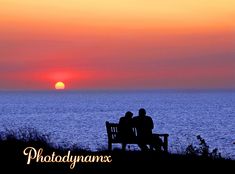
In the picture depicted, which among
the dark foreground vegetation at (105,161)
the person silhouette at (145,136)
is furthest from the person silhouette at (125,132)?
the dark foreground vegetation at (105,161)

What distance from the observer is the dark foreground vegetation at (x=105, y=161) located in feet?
43.8

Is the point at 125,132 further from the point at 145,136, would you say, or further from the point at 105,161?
the point at 105,161

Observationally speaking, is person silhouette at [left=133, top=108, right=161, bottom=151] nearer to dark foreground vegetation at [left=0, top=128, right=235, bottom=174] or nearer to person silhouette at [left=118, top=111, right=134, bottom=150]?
person silhouette at [left=118, top=111, right=134, bottom=150]

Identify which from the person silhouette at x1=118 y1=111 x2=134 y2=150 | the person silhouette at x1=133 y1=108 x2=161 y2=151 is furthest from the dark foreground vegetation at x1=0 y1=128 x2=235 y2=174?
the person silhouette at x1=133 y1=108 x2=161 y2=151

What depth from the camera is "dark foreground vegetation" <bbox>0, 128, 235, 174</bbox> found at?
1334cm

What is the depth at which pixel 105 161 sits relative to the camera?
1409 centimetres

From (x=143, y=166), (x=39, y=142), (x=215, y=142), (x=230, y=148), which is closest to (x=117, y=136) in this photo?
(x=39, y=142)

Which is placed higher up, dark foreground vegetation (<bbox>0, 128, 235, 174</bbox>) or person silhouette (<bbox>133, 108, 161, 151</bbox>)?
person silhouette (<bbox>133, 108, 161, 151</bbox>)

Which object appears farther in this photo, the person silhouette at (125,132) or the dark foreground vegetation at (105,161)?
the person silhouette at (125,132)

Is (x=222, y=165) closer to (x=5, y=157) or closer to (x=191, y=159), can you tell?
(x=191, y=159)

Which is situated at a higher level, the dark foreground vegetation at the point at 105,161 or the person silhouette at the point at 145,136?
the person silhouette at the point at 145,136

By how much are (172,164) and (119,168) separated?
54.4 inches

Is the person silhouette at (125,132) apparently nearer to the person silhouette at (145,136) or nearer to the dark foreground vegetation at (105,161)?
the person silhouette at (145,136)

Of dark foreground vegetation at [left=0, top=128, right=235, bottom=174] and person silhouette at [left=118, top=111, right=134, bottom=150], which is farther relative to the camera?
person silhouette at [left=118, top=111, right=134, bottom=150]
